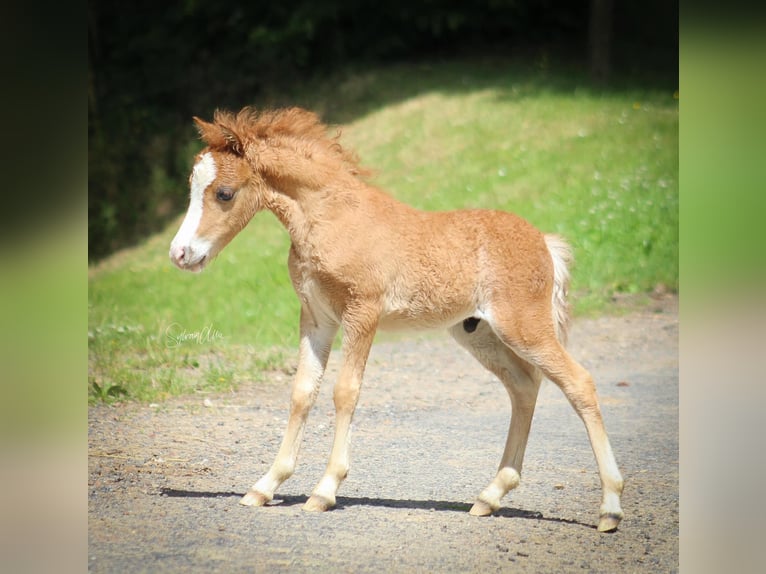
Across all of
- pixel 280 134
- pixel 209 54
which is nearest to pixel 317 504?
pixel 280 134

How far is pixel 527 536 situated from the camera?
397 cm

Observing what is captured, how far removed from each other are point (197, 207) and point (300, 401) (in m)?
0.86

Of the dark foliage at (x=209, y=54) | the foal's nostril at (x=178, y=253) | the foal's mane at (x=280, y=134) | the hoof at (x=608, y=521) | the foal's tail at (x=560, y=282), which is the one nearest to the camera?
the foal's nostril at (x=178, y=253)

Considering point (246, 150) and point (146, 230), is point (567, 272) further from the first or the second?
point (146, 230)

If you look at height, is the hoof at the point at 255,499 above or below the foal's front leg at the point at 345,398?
below

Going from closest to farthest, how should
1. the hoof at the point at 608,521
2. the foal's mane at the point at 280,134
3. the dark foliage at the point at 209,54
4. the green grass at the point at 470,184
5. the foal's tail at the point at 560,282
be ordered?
the foal's mane at the point at 280,134
the hoof at the point at 608,521
the foal's tail at the point at 560,282
the green grass at the point at 470,184
the dark foliage at the point at 209,54

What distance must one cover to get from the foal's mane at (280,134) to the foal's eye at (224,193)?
0.17m

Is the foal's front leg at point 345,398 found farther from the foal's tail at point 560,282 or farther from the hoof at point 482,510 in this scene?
the foal's tail at point 560,282

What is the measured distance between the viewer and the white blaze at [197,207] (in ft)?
12.4

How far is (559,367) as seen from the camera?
3.92 metres

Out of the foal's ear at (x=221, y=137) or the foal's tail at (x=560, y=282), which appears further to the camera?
the foal's tail at (x=560, y=282)

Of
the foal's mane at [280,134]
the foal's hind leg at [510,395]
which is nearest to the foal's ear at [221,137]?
the foal's mane at [280,134]

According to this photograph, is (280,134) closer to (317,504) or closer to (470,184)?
(317,504)
